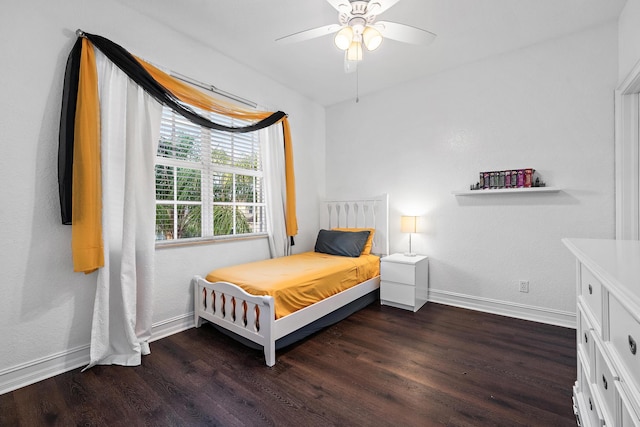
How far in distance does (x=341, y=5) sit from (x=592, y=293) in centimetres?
202

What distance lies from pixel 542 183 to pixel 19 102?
13.3 ft

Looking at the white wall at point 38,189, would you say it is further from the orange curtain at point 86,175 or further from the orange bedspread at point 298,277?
the orange bedspread at point 298,277

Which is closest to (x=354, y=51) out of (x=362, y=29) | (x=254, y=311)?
(x=362, y=29)

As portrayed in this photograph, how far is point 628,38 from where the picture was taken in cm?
219

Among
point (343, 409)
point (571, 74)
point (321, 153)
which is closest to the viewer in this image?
point (343, 409)

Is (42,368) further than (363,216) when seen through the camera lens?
No

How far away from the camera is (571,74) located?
259 cm

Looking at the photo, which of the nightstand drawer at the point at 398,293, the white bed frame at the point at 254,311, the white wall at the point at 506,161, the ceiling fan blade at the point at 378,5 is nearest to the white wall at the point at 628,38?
the white wall at the point at 506,161

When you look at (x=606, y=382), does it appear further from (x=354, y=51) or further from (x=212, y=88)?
(x=212, y=88)

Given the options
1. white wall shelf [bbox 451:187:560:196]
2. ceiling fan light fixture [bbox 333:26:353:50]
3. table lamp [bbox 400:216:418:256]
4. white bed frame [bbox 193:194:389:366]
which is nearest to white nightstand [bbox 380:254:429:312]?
white bed frame [bbox 193:194:389:366]

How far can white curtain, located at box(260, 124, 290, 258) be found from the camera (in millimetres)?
3318

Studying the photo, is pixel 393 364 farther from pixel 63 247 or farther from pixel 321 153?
pixel 321 153

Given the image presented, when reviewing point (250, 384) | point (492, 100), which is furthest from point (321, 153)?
point (250, 384)

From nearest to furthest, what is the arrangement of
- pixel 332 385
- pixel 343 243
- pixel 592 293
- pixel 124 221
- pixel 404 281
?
pixel 592 293 < pixel 332 385 < pixel 124 221 < pixel 404 281 < pixel 343 243
